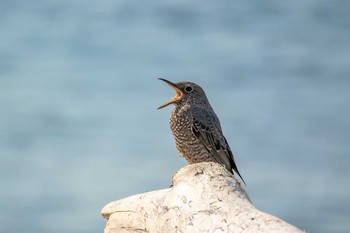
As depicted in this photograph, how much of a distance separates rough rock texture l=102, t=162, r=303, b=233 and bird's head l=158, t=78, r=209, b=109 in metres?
3.39

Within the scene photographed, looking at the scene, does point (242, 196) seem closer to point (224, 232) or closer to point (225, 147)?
point (224, 232)

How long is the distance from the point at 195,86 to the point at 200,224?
518 centimetres

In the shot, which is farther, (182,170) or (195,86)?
(195,86)

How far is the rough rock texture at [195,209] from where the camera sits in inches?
314

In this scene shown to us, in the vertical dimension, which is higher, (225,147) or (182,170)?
(225,147)

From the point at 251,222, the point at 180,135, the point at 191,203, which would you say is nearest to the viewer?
the point at 251,222

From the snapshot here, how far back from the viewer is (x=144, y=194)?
9.84 m

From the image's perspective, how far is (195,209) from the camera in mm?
8594

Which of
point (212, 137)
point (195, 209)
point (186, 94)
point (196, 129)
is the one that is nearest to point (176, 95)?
point (186, 94)

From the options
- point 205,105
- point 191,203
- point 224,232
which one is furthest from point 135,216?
point 205,105

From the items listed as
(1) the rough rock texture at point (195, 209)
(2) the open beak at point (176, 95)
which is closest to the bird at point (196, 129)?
(2) the open beak at point (176, 95)

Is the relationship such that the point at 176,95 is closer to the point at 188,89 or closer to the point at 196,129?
the point at 188,89

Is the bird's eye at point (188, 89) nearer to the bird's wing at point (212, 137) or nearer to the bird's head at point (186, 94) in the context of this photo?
the bird's head at point (186, 94)

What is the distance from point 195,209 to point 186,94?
476cm
